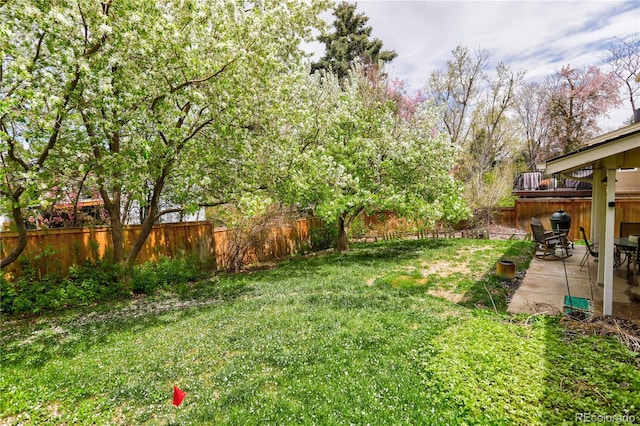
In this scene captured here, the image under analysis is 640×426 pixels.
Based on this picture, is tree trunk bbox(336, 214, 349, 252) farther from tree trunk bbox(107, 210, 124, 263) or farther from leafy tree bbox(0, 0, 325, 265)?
tree trunk bbox(107, 210, 124, 263)

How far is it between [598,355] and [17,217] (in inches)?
344

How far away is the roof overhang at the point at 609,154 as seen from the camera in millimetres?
4062

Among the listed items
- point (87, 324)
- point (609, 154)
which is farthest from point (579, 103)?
point (87, 324)

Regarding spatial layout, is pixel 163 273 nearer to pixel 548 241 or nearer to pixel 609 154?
pixel 609 154

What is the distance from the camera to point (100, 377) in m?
3.54

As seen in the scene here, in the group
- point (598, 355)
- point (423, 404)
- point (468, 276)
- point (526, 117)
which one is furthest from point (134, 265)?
point (526, 117)

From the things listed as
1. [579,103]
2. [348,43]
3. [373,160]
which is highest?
[348,43]

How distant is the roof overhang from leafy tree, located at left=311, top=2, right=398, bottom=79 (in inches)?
788

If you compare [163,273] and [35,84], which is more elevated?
[35,84]

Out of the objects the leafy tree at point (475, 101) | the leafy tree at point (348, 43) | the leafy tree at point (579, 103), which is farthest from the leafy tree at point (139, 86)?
the leafy tree at point (579, 103)

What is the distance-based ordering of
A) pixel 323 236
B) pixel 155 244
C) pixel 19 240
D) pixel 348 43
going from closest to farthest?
pixel 19 240 < pixel 155 244 < pixel 323 236 < pixel 348 43

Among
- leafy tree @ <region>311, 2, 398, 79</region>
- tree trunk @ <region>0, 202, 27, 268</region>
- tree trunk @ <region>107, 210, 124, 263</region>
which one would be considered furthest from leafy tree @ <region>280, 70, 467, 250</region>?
leafy tree @ <region>311, 2, 398, 79</region>

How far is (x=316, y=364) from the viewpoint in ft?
11.6

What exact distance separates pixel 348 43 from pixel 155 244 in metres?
21.0
